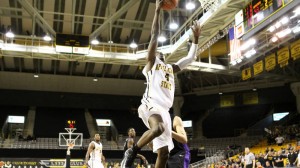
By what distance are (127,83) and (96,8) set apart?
12.9 meters

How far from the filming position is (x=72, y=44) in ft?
78.1

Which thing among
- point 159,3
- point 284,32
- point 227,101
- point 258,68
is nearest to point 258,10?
point 284,32

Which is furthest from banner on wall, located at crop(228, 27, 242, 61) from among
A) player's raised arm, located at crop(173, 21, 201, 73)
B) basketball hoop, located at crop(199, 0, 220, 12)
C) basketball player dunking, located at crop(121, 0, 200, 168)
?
basketball player dunking, located at crop(121, 0, 200, 168)

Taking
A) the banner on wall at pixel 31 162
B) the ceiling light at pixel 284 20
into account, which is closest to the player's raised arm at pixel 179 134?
the ceiling light at pixel 284 20

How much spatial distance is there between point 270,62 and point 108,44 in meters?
10.4

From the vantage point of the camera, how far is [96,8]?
25922mm

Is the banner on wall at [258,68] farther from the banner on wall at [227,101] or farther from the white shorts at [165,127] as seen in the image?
the white shorts at [165,127]

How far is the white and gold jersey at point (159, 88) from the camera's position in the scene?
16.9ft

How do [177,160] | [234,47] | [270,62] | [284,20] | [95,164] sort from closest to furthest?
[177,160] < [95,164] < [284,20] < [234,47] < [270,62]

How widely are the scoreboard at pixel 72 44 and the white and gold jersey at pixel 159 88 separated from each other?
1903cm

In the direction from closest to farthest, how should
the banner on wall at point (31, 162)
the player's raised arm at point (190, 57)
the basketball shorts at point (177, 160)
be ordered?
the basketball shorts at point (177, 160) → the player's raised arm at point (190, 57) → the banner on wall at point (31, 162)

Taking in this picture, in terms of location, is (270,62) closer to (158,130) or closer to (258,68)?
(258,68)

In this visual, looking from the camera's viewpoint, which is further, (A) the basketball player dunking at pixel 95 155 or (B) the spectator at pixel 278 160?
(B) the spectator at pixel 278 160

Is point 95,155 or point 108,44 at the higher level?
point 108,44
